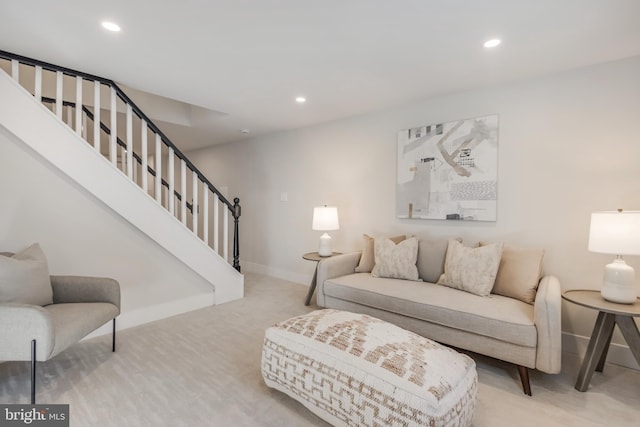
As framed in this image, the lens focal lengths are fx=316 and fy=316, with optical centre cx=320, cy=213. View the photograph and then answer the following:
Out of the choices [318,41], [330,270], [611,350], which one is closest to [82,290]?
[330,270]

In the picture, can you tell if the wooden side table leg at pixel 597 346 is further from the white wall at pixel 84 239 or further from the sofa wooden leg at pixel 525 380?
the white wall at pixel 84 239

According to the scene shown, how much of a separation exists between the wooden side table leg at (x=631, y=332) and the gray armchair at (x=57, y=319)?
11.1 ft

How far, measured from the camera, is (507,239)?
9.21 ft

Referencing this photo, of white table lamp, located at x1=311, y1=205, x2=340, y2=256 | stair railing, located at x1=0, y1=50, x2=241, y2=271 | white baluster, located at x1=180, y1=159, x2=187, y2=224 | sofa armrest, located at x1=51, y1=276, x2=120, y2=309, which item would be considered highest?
stair railing, located at x1=0, y1=50, x2=241, y2=271

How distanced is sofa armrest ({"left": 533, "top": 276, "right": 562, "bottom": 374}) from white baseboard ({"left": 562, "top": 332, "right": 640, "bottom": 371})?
0.82 m

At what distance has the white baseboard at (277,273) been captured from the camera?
447 cm

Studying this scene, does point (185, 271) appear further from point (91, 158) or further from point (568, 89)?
point (568, 89)

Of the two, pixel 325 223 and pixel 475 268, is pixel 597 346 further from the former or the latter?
pixel 325 223

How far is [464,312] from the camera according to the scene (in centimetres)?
220

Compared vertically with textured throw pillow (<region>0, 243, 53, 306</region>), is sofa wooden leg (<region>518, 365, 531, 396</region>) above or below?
below

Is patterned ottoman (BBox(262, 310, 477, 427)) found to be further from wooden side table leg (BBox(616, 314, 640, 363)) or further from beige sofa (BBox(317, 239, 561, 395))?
wooden side table leg (BBox(616, 314, 640, 363))

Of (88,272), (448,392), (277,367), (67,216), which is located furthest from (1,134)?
(448,392)

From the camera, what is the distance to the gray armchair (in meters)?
1.71

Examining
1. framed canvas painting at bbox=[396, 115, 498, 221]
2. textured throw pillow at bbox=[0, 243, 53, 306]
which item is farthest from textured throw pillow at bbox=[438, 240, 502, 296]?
textured throw pillow at bbox=[0, 243, 53, 306]
